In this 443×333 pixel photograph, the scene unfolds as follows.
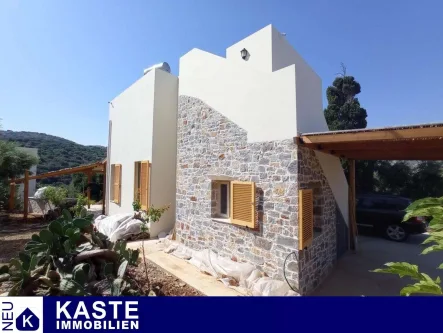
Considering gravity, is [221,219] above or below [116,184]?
below

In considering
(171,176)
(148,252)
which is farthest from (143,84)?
(148,252)

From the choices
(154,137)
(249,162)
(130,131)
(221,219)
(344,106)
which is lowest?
(221,219)

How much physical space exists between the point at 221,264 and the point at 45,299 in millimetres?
3644

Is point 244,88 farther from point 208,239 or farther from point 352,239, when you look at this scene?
point 352,239

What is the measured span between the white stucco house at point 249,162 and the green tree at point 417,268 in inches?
133

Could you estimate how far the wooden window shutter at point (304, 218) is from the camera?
4.73m

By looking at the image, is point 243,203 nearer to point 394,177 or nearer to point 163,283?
point 163,283

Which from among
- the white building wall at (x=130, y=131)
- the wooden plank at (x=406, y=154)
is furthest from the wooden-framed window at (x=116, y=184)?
the wooden plank at (x=406, y=154)

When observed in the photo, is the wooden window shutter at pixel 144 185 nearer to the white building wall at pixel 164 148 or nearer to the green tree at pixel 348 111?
the white building wall at pixel 164 148

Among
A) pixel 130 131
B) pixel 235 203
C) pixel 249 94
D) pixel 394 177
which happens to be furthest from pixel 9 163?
pixel 394 177

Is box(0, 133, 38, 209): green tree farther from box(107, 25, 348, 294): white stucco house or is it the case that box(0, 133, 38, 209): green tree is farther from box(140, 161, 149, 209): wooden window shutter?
box(140, 161, 149, 209): wooden window shutter

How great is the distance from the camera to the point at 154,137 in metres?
8.51

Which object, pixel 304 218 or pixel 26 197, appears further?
pixel 26 197

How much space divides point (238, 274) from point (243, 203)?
1.63 metres
